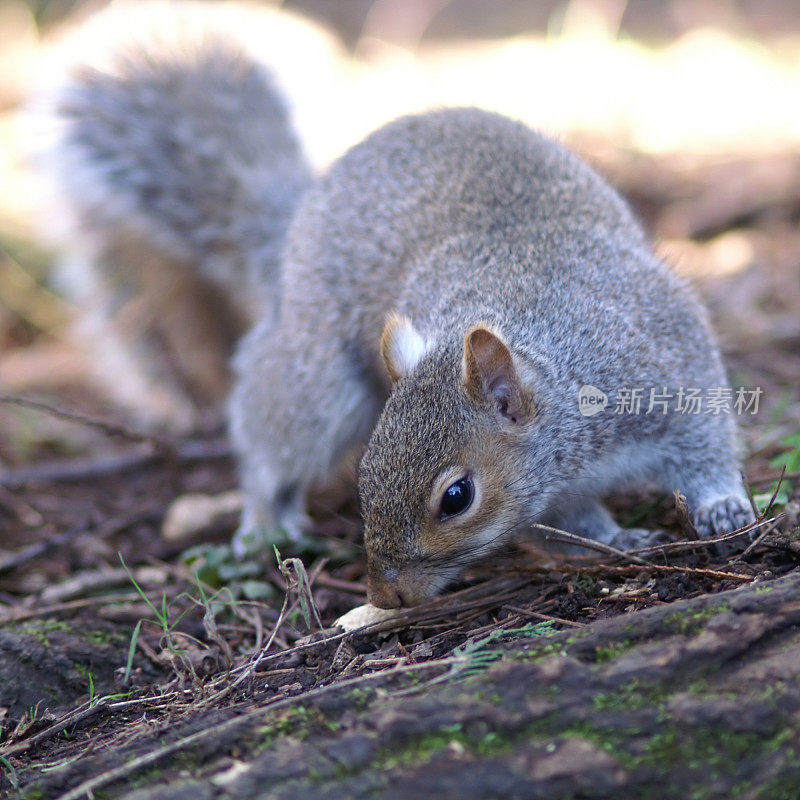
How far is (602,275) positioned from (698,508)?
2.75 ft

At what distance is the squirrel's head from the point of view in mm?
2549

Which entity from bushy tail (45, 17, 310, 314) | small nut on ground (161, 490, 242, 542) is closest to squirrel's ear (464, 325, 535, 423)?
small nut on ground (161, 490, 242, 542)

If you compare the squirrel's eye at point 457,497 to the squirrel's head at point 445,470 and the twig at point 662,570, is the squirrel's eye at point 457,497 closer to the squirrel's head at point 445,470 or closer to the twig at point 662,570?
the squirrel's head at point 445,470

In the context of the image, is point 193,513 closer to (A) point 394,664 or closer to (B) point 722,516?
(A) point 394,664

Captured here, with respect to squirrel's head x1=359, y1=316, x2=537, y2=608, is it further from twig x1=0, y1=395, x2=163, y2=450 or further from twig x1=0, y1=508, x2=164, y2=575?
twig x1=0, y1=508, x2=164, y2=575

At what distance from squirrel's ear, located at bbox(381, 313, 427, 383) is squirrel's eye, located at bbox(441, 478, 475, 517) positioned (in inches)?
17.9

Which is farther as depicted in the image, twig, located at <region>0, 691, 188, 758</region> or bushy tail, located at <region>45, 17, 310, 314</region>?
bushy tail, located at <region>45, 17, 310, 314</region>

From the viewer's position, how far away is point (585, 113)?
8336 mm

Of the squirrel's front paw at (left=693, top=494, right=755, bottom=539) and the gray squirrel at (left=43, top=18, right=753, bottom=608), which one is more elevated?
the gray squirrel at (left=43, top=18, right=753, bottom=608)

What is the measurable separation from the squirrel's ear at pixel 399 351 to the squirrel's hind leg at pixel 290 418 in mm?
798

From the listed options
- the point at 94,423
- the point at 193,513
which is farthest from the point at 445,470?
the point at 193,513

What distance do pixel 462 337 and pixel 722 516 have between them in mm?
959

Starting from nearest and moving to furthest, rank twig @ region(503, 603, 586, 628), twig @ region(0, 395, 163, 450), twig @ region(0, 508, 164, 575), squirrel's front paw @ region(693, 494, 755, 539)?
twig @ region(503, 603, 586, 628) → squirrel's front paw @ region(693, 494, 755, 539) → twig @ region(0, 395, 163, 450) → twig @ region(0, 508, 164, 575)

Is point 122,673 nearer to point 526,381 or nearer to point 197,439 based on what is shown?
point 526,381
